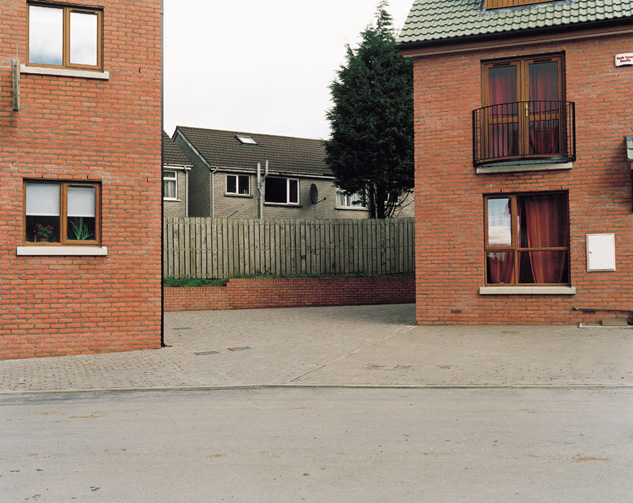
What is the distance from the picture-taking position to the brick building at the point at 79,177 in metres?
11.1

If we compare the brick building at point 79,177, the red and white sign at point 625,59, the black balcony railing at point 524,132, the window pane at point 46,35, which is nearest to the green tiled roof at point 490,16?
the red and white sign at point 625,59

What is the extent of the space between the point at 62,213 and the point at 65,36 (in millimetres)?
3095

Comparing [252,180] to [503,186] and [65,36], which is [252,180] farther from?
[65,36]

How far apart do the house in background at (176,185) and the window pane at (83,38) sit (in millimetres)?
19101

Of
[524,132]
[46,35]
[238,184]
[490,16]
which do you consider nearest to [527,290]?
[524,132]

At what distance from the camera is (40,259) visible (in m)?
11.2

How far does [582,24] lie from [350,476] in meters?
11.9

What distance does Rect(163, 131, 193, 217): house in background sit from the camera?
30797 mm

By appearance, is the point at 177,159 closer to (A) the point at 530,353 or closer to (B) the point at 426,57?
(B) the point at 426,57

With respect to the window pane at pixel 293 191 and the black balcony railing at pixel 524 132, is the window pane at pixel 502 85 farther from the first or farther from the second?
the window pane at pixel 293 191

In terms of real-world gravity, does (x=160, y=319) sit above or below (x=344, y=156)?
below

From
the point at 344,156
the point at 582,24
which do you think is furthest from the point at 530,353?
the point at 344,156

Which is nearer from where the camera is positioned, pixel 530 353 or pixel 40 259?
pixel 530 353

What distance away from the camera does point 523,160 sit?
13.9 meters
